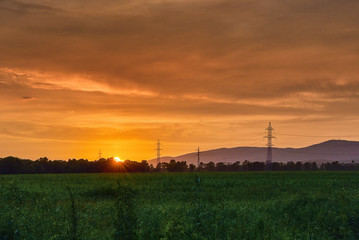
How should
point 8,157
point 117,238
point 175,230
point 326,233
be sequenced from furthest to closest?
point 8,157
point 326,233
point 175,230
point 117,238

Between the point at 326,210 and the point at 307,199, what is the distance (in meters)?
2.67

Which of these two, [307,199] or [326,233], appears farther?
[307,199]

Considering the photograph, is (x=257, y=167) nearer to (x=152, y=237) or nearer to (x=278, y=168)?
(x=278, y=168)

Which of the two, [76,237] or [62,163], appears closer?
[76,237]

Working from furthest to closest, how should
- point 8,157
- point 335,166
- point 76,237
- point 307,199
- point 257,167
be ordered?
1. point 257,167
2. point 335,166
3. point 8,157
4. point 307,199
5. point 76,237

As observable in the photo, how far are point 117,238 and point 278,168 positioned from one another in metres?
128

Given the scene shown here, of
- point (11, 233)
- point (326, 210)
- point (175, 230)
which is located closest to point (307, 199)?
point (326, 210)

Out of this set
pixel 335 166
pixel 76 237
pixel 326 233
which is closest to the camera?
pixel 76 237

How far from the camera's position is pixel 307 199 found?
17812 mm

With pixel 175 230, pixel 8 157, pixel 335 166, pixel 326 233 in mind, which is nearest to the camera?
pixel 175 230

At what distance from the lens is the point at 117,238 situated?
8.98 metres

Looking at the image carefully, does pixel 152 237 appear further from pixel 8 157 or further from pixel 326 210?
pixel 8 157

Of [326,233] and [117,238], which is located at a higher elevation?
[117,238]

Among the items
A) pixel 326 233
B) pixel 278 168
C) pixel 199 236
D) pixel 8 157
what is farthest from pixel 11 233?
pixel 278 168
